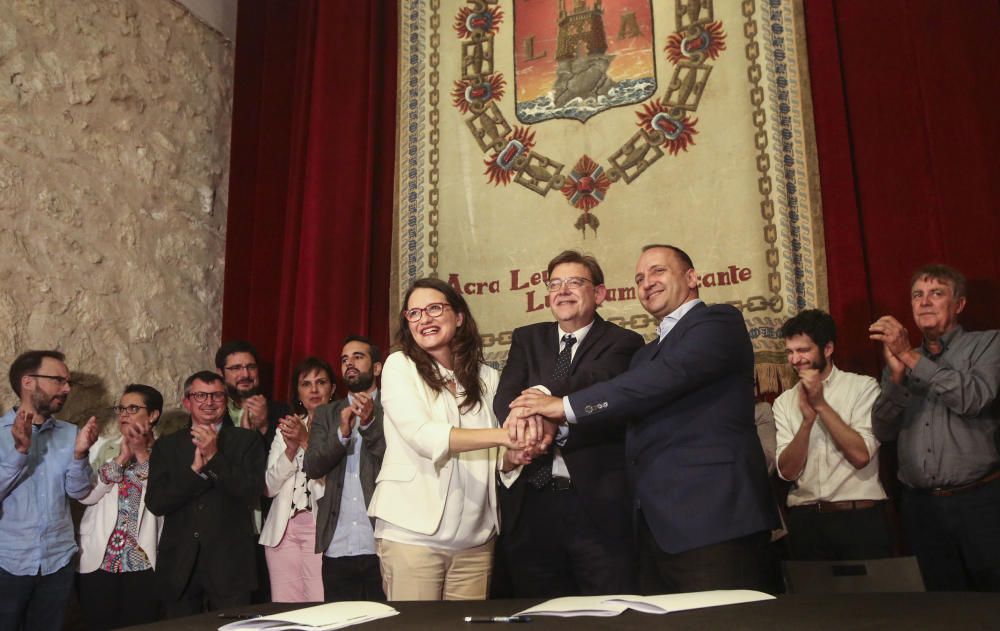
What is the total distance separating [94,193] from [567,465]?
3135 mm

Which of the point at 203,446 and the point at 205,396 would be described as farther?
the point at 205,396

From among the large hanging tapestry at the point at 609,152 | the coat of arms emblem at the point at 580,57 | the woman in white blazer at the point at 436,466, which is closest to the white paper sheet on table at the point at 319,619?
the woman in white blazer at the point at 436,466

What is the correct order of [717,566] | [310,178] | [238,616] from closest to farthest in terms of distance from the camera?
[238,616] → [717,566] → [310,178]

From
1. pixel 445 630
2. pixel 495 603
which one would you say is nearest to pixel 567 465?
pixel 495 603

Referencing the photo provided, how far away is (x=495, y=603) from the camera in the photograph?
1680 mm

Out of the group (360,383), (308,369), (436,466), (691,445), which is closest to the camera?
(691,445)

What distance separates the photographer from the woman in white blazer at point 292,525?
3.66 meters

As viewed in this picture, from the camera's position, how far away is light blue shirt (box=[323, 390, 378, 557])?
11.4 feet

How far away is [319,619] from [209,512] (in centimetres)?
235

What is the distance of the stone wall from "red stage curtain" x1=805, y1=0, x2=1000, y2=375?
3.38 m

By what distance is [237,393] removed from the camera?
14.1 feet

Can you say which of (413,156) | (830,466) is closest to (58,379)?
A: (413,156)

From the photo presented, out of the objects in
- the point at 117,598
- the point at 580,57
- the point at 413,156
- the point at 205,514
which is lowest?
the point at 117,598

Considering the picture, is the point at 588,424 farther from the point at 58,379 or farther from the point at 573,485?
the point at 58,379
